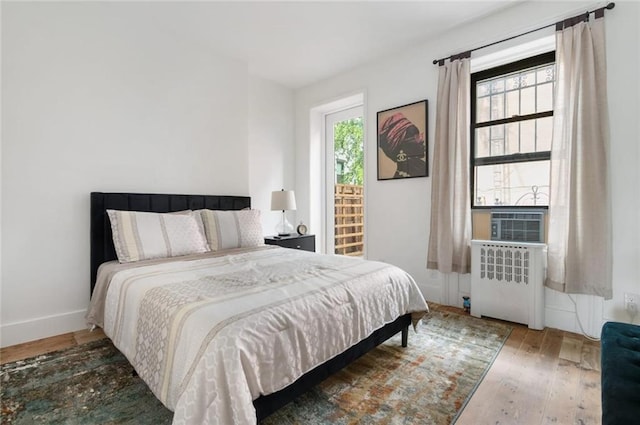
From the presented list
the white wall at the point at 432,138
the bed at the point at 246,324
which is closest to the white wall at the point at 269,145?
the white wall at the point at 432,138

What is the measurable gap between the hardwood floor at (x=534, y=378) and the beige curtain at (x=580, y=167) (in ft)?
1.48

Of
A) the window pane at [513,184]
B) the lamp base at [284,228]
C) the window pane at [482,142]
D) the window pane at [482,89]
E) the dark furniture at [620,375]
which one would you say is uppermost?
the window pane at [482,89]

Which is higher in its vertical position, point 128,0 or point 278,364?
point 128,0

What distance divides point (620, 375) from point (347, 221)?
3.76 metres

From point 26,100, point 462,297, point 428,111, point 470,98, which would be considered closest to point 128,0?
point 26,100

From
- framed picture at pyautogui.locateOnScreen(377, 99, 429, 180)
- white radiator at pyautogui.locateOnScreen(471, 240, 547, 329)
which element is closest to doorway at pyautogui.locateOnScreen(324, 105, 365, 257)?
framed picture at pyautogui.locateOnScreen(377, 99, 429, 180)

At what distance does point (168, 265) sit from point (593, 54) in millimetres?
3525

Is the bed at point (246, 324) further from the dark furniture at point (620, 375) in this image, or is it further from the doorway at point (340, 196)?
the doorway at point (340, 196)

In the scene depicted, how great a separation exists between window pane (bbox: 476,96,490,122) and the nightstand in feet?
7.84

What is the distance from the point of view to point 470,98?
10.3 ft

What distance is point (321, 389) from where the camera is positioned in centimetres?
171

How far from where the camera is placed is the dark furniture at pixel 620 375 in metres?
0.89

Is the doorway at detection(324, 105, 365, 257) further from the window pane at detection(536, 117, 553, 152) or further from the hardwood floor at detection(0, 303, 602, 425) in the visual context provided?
the hardwood floor at detection(0, 303, 602, 425)

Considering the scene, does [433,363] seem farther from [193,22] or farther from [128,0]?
[128,0]
